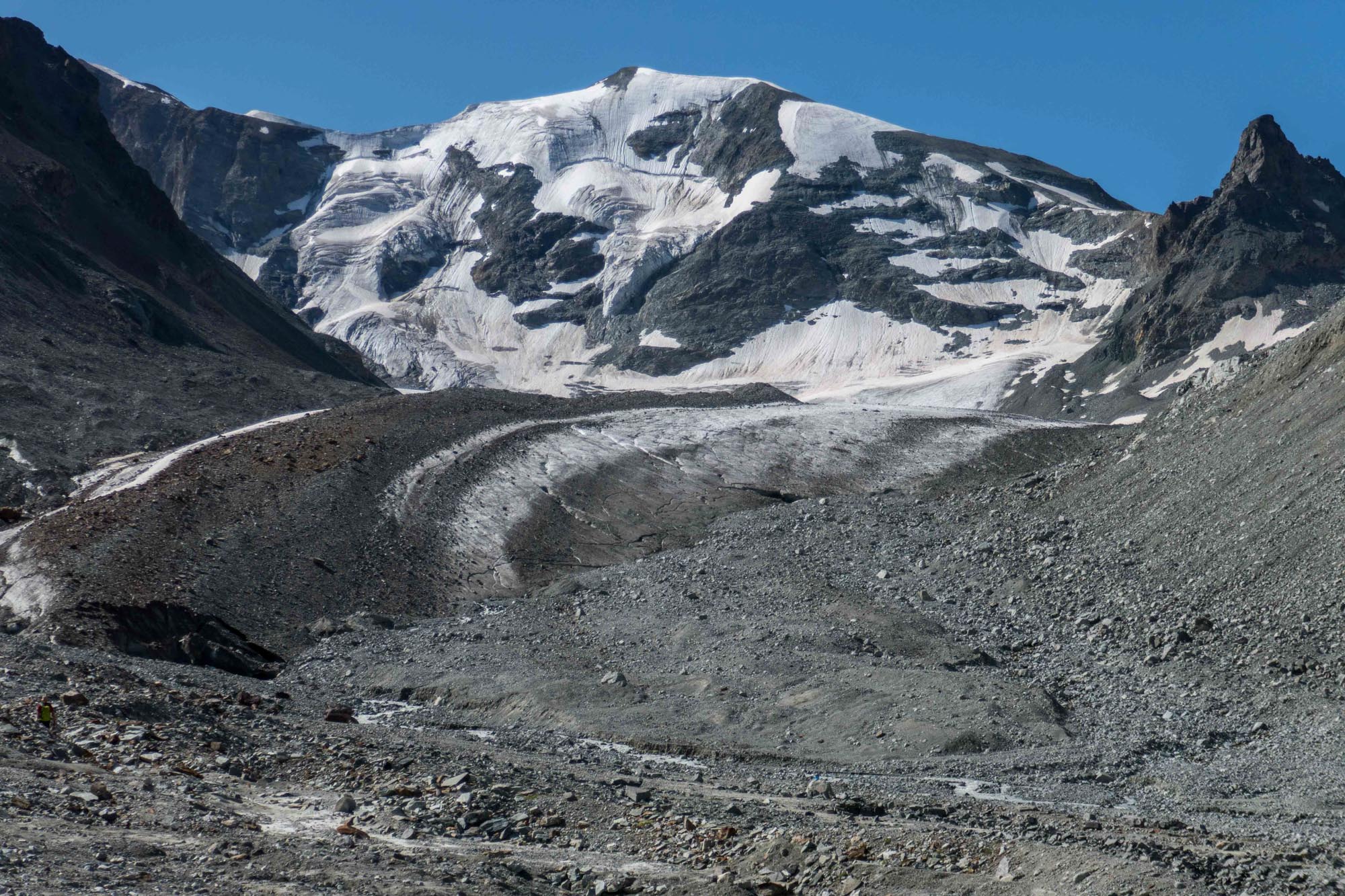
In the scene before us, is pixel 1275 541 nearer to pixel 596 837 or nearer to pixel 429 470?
pixel 596 837

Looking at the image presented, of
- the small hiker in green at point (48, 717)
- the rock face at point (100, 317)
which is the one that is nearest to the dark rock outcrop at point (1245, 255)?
the rock face at point (100, 317)

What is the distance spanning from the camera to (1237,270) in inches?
5477

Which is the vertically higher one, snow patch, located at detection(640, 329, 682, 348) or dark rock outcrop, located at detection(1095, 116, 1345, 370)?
dark rock outcrop, located at detection(1095, 116, 1345, 370)

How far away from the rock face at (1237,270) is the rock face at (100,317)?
8302 centimetres

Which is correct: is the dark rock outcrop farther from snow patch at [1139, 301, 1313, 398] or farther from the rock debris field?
the rock debris field

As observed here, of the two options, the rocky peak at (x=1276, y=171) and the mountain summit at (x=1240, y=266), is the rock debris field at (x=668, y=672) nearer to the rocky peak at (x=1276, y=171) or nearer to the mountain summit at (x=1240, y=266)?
the mountain summit at (x=1240, y=266)

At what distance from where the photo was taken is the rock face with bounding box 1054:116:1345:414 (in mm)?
131625

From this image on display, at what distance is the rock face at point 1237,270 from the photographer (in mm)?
131625

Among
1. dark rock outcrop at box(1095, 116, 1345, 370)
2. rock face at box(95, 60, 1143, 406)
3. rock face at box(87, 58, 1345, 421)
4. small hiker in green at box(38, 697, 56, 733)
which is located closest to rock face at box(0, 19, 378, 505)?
small hiker in green at box(38, 697, 56, 733)

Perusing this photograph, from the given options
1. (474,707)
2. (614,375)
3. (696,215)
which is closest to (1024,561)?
(474,707)

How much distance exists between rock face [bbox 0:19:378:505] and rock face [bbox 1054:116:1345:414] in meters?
83.0

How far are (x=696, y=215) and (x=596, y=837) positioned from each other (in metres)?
185

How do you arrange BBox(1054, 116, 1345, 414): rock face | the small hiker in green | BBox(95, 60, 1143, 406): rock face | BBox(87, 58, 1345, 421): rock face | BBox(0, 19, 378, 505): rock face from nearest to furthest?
the small hiker in green < BBox(0, 19, 378, 505): rock face < BBox(1054, 116, 1345, 414): rock face < BBox(87, 58, 1345, 421): rock face < BBox(95, 60, 1143, 406): rock face

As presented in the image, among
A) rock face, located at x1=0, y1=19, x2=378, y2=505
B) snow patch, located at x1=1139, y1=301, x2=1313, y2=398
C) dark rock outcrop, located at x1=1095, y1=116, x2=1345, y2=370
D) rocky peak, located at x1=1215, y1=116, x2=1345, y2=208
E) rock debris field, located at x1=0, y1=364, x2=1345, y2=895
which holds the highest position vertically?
rocky peak, located at x1=1215, y1=116, x2=1345, y2=208
